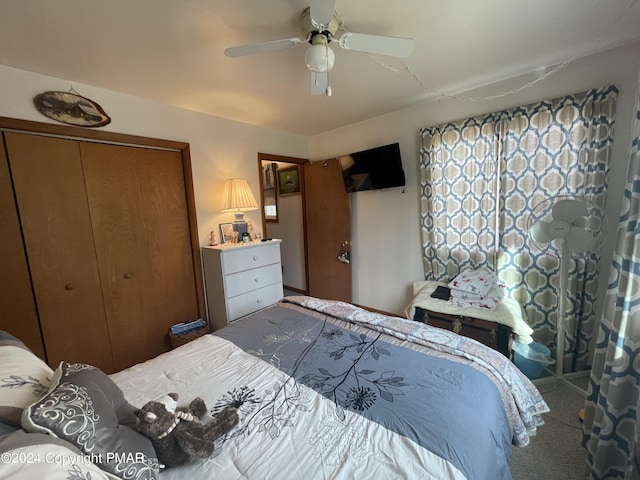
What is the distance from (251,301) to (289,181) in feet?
7.13

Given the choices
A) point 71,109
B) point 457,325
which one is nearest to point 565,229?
point 457,325

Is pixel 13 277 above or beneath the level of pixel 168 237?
beneath

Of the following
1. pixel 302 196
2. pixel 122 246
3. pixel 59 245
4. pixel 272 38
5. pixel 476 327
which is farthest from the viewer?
pixel 302 196

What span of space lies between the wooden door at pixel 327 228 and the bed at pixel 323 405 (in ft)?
5.98

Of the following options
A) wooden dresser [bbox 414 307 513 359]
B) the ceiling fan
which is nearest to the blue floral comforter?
wooden dresser [bbox 414 307 513 359]

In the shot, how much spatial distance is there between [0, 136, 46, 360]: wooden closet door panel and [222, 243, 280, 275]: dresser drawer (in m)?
1.35

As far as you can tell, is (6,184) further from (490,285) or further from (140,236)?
(490,285)

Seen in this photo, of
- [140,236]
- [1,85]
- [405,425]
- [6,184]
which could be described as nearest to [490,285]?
[405,425]

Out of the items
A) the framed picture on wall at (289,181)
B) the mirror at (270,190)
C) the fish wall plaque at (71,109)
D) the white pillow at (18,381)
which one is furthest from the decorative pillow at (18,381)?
the mirror at (270,190)

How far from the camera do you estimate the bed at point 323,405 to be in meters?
0.74

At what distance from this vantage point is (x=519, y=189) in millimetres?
2189

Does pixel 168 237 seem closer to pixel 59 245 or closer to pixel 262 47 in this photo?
pixel 59 245

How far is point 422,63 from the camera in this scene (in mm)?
1913

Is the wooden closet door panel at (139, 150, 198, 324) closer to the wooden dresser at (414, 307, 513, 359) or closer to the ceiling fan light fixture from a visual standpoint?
the ceiling fan light fixture
